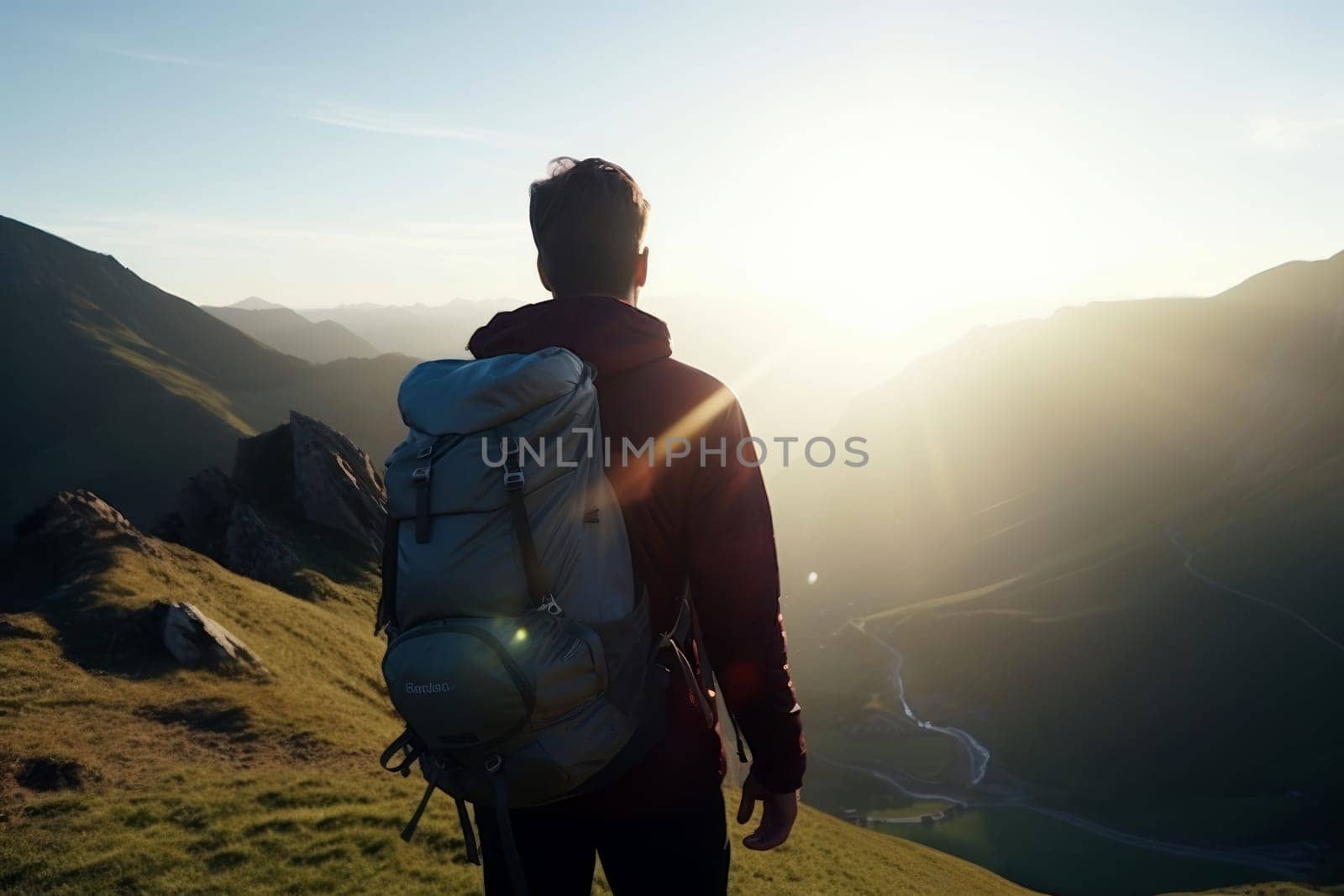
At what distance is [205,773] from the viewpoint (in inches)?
649

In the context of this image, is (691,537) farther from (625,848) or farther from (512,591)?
(625,848)

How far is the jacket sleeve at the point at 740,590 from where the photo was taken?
330 centimetres

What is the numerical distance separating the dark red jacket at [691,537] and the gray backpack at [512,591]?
A: 0.58ft

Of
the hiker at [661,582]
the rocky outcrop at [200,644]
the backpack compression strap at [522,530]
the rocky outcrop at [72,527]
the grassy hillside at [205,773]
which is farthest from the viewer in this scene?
the rocky outcrop at [72,527]

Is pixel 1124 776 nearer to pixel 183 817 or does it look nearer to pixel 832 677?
pixel 832 677

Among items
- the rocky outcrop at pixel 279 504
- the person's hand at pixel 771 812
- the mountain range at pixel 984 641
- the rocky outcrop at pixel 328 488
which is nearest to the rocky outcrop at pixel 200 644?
the mountain range at pixel 984 641

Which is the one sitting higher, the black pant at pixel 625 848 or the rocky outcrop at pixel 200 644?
the black pant at pixel 625 848

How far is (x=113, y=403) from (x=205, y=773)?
170 m

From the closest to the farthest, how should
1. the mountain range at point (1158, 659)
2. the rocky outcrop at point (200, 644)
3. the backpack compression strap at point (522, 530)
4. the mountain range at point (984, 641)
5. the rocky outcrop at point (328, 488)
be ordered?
the backpack compression strap at point (522, 530)
the mountain range at point (984, 641)
the rocky outcrop at point (200, 644)
the rocky outcrop at point (328, 488)
the mountain range at point (1158, 659)

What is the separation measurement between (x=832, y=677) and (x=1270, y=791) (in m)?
67.6

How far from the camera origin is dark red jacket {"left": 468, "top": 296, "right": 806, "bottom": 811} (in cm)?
328

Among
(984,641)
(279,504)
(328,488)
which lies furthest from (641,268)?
(984,641)

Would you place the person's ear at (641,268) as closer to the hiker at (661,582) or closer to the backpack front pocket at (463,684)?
the hiker at (661,582)

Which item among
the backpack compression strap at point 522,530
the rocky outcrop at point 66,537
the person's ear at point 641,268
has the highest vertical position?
the person's ear at point 641,268
